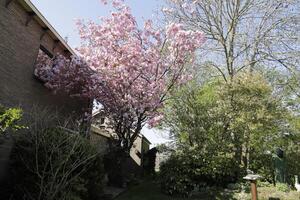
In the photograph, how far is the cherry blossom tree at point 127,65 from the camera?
11.2m

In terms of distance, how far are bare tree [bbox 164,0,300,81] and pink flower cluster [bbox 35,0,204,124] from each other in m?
3.67

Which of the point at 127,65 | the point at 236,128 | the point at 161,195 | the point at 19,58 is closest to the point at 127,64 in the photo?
the point at 127,65

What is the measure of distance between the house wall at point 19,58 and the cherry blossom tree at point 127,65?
4.19ft

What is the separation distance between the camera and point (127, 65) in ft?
36.9

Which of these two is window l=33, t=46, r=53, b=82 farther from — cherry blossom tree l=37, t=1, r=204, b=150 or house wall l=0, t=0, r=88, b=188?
cherry blossom tree l=37, t=1, r=204, b=150

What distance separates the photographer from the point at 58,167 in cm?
696

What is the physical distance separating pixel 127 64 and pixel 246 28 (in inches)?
332

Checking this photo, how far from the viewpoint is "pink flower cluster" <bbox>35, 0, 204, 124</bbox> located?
11.2 meters

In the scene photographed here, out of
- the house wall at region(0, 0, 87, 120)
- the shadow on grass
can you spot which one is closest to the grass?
the shadow on grass

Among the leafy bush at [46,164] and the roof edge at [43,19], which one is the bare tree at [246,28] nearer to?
the roof edge at [43,19]

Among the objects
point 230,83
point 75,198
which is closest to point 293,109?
point 230,83

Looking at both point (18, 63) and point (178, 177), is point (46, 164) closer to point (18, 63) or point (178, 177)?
point (18, 63)

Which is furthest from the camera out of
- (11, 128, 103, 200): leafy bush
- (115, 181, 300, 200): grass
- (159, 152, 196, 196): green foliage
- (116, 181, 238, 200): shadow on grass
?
(159, 152, 196, 196): green foliage

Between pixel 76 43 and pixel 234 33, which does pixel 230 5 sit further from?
pixel 76 43
